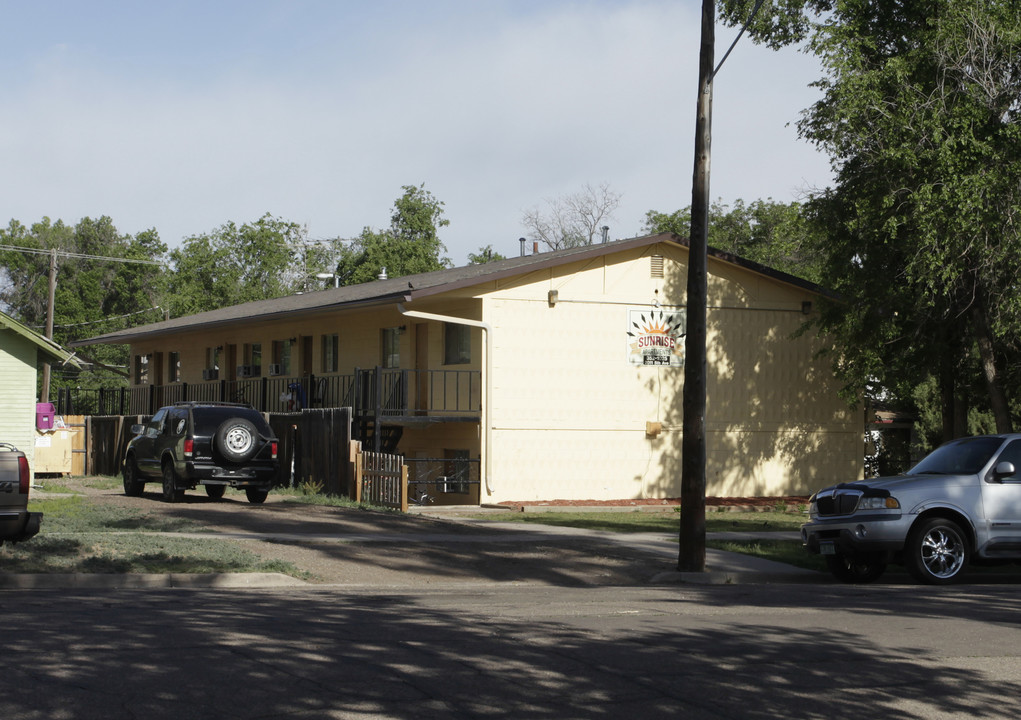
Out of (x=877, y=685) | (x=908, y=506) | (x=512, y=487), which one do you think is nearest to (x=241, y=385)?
(x=512, y=487)

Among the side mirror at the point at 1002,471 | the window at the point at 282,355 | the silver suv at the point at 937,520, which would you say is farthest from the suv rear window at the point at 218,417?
the side mirror at the point at 1002,471

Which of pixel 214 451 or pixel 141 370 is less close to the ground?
pixel 141 370

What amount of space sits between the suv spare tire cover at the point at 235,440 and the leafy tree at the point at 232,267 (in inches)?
1665

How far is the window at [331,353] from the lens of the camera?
33.5m

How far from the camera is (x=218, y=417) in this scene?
23328 millimetres

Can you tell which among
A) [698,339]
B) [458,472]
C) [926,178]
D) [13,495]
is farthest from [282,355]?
[13,495]

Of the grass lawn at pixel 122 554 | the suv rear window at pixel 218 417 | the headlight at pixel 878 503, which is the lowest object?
the grass lawn at pixel 122 554

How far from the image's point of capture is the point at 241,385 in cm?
3759

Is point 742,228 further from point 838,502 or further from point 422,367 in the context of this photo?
point 838,502

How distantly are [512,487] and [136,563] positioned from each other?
1315 centimetres

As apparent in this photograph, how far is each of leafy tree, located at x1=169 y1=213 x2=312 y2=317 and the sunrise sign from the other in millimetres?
40147

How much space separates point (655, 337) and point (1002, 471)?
45.7 ft

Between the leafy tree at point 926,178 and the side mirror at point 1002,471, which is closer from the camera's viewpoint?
the side mirror at point 1002,471

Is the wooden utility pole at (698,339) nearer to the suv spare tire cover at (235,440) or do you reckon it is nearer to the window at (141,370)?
the suv spare tire cover at (235,440)
